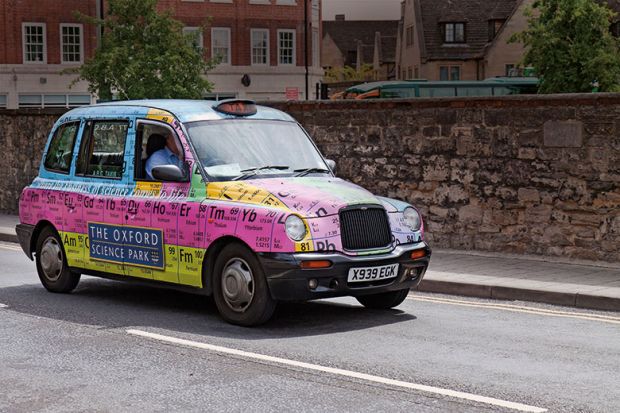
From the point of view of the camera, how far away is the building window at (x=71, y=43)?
66250mm

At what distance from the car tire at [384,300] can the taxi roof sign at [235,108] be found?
199cm

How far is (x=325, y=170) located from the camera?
10.7m

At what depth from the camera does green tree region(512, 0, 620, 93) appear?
5166cm

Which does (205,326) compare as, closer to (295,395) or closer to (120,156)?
(120,156)

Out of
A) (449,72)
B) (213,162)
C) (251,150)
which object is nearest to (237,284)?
(213,162)

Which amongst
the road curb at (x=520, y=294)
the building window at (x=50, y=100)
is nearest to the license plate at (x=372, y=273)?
the road curb at (x=520, y=294)

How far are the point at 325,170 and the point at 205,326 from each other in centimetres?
191

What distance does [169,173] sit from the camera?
10.1 m

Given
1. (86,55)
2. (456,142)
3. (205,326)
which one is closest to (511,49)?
(86,55)

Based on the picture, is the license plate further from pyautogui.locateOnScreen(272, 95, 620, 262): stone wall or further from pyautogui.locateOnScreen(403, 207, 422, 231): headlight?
pyautogui.locateOnScreen(272, 95, 620, 262): stone wall

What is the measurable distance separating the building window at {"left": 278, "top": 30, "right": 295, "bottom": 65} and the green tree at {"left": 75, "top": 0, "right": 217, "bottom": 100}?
1851 centimetres

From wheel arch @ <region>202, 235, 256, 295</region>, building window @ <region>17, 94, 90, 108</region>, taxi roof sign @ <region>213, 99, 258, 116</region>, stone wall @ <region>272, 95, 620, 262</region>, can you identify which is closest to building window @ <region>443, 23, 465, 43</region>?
building window @ <region>17, 94, 90, 108</region>

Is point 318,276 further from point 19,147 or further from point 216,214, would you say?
point 19,147

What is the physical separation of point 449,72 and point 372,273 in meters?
79.1
